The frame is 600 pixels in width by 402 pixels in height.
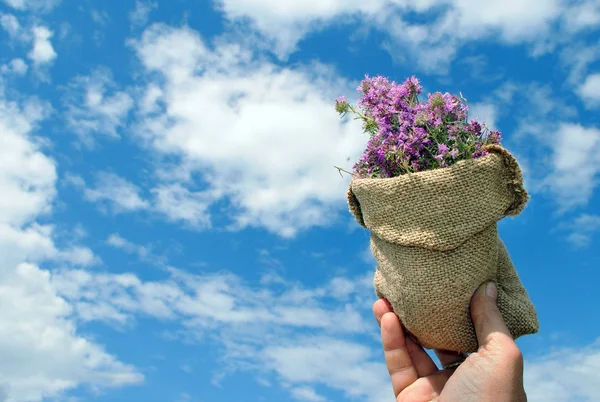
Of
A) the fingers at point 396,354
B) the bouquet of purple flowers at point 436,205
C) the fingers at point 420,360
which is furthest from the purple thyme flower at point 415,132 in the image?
the fingers at point 420,360

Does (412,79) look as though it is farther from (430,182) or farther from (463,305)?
(463,305)

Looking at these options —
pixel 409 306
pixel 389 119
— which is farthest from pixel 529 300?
pixel 389 119

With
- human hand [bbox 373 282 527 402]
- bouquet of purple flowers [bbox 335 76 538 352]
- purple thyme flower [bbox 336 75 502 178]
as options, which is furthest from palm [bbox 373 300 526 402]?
purple thyme flower [bbox 336 75 502 178]

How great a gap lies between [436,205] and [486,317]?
→ 32.1 inches

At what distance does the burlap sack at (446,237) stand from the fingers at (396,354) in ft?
0.60

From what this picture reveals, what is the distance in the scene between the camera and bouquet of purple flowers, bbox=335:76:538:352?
3658 millimetres

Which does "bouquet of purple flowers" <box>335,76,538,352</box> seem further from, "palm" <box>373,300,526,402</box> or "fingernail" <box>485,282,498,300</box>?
"palm" <box>373,300,526,402</box>

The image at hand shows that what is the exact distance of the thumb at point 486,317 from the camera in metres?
3.71

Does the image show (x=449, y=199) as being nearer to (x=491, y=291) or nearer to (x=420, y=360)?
(x=491, y=291)

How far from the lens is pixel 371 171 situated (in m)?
4.04

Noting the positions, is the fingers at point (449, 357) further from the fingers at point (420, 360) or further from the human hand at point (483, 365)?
the human hand at point (483, 365)

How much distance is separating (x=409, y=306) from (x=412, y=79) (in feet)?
5.20

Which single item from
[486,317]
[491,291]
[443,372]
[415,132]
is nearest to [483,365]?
[486,317]

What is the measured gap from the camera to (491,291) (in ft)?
12.6
